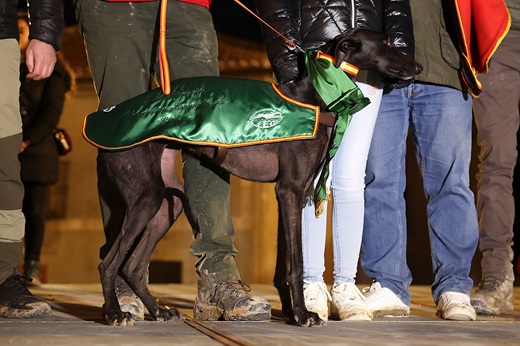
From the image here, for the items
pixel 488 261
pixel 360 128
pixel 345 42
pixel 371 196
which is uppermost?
pixel 345 42

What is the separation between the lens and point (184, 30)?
2.88 m

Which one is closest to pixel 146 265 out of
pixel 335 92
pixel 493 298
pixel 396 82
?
pixel 335 92

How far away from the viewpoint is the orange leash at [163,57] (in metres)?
2.61

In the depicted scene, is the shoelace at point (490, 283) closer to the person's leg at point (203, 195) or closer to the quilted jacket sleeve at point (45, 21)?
the person's leg at point (203, 195)

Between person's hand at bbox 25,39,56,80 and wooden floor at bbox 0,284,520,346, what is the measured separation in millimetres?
765

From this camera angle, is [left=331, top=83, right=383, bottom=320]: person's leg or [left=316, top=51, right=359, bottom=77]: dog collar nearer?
[left=316, top=51, right=359, bottom=77]: dog collar

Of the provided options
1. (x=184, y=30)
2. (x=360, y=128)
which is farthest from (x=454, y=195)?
(x=184, y=30)

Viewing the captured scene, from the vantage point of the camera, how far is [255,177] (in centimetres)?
269

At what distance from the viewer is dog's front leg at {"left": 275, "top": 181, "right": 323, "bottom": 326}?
254 cm

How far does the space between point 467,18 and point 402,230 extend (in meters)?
0.78

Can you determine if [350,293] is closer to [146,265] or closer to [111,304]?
[146,265]

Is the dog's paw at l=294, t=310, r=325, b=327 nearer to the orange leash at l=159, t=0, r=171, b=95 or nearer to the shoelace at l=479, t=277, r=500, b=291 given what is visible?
the orange leash at l=159, t=0, r=171, b=95

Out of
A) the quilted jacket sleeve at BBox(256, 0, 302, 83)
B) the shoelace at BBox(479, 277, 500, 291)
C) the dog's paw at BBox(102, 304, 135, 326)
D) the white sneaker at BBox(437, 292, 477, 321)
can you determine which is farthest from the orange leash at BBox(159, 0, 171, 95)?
the shoelace at BBox(479, 277, 500, 291)

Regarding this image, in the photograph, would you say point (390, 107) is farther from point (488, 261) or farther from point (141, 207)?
point (141, 207)
